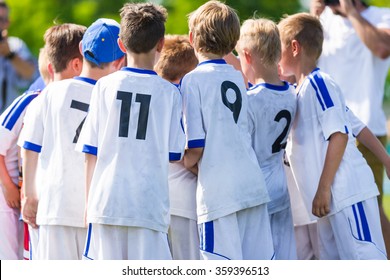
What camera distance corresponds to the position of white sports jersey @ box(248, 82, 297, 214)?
546 cm

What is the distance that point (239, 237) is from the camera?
5.21 metres

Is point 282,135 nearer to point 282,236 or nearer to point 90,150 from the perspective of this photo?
point 282,236

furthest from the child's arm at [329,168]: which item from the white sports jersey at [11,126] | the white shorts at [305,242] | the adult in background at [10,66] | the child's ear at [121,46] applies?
the adult in background at [10,66]

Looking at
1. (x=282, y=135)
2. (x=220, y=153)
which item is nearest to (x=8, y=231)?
(x=220, y=153)

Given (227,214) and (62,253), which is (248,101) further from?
(62,253)

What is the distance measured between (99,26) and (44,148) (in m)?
0.87

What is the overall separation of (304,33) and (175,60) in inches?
37.8

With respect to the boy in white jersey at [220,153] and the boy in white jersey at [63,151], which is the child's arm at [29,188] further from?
the boy in white jersey at [220,153]

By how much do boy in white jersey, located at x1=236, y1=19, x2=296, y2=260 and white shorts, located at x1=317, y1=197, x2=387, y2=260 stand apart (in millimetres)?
322

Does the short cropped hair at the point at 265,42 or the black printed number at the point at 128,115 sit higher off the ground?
the short cropped hair at the point at 265,42

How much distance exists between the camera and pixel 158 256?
498 centimetres

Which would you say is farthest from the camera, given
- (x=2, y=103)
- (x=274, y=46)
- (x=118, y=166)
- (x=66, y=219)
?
(x=2, y=103)

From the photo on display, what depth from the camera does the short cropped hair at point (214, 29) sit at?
5270mm
